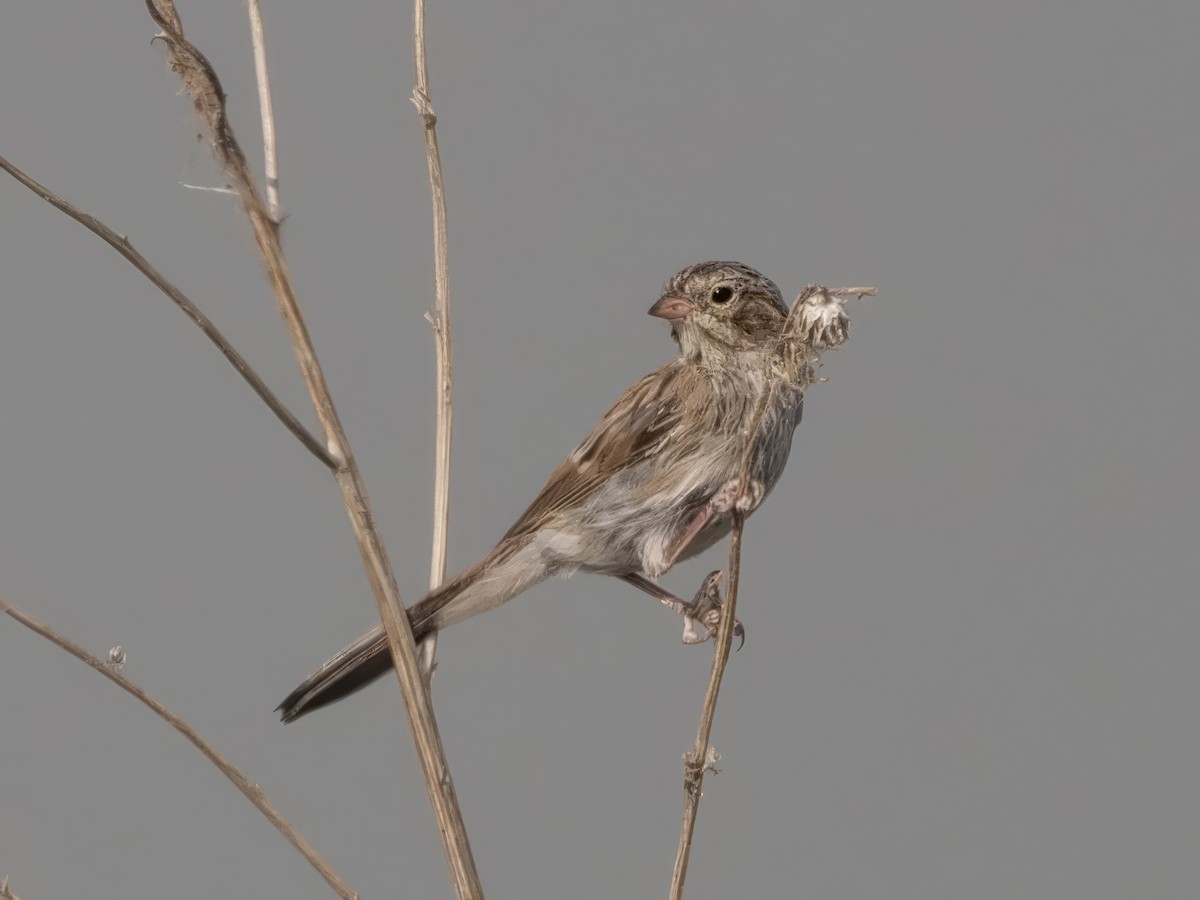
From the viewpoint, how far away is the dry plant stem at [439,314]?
2.79m

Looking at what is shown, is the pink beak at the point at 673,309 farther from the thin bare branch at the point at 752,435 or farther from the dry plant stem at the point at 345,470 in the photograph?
the dry plant stem at the point at 345,470

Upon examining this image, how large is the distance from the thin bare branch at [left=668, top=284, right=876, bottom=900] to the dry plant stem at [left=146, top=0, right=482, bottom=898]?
0.43 meters

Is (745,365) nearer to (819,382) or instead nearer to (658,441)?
(658,441)

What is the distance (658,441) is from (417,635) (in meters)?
0.79

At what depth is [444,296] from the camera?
115 inches

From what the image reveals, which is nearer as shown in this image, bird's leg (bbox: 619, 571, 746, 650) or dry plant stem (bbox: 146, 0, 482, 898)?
dry plant stem (bbox: 146, 0, 482, 898)

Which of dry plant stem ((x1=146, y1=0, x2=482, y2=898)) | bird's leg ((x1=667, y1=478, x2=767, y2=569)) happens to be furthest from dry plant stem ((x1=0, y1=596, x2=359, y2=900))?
bird's leg ((x1=667, y1=478, x2=767, y2=569))

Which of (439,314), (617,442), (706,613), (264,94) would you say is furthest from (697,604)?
(264,94)

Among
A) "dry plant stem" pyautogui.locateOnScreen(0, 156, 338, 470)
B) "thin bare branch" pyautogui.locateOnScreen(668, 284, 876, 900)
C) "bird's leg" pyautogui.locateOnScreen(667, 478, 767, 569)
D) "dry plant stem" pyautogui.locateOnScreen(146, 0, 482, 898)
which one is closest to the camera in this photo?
"dry plant stem" pyautogui.locateOnScreen(0, 156, 338, 470)

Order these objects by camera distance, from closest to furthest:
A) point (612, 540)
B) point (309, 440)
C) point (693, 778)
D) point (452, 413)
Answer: point (309, 440)
point (693, 778)
point (452, 413)
point (612, 540)

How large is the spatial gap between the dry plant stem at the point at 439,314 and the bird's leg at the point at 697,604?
692 mm

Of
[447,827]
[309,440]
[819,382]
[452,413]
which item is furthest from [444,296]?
[447,827]

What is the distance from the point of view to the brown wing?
3.48 meters

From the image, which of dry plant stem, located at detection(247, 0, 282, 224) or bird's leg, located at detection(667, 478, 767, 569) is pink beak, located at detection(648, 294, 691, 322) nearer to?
bird's leg, located at detection(667, 478, 767, 569)
